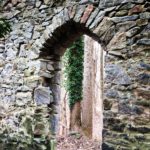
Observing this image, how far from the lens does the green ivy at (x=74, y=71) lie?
8000 millimetres

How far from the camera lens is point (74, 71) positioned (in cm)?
802

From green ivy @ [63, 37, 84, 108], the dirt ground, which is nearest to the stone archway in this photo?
green ivy @ [63, 37, 84, 108]

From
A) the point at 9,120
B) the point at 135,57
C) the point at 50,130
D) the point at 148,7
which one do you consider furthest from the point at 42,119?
the point at 148,7

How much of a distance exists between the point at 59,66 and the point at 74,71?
2.89 metres

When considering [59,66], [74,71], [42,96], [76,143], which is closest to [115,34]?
[59,66]

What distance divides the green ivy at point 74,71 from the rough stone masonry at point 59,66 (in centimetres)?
287

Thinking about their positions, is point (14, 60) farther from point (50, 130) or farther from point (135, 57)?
point (135, 57)

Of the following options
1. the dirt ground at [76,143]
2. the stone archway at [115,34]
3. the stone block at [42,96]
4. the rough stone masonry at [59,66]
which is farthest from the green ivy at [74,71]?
the stone archway at [115,34]

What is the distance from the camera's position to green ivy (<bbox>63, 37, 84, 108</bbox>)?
8.00 m

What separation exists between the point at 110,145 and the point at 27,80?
72.3 inches

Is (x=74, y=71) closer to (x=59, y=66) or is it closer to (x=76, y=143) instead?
(x=76, y=143)

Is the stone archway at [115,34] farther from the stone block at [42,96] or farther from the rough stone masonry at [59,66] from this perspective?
the stone block at [42,96]

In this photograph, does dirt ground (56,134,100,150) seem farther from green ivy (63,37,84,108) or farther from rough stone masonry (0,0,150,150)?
rough stone masonry (0,0,150,150)

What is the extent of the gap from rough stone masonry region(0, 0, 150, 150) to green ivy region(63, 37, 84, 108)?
2866 millimetres
